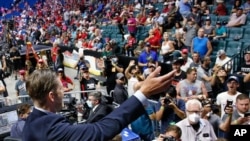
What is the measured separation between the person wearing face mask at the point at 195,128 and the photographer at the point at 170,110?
2.42ft

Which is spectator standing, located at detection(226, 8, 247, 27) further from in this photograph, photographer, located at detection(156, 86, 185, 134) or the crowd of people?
photographer, located at detection(156, 86, 185, 134)

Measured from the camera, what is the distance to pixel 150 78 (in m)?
1.69

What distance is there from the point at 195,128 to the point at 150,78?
11.0 feet

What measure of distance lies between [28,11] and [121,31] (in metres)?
16.4

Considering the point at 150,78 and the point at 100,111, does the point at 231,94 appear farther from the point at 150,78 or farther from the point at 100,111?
the point at 150,78

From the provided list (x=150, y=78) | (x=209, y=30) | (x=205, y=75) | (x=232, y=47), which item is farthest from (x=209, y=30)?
(x=150, y=78)

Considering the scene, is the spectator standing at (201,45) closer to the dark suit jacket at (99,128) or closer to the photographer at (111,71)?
the photographer at (111,71)

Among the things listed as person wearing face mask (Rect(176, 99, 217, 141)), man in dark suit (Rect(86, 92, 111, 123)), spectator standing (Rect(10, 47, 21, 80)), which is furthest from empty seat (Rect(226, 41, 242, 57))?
spectator standing (Rect(10, 47, 21, 80))

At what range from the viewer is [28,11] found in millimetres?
30703

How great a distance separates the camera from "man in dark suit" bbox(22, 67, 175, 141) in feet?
5.47

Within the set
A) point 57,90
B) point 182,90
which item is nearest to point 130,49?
point 182,90

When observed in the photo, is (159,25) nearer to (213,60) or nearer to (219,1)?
(219,1)

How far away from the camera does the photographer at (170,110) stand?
566 centimetres

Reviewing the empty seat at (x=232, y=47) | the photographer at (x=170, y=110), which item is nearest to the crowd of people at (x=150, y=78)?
the photographer at (x=170, y=110)
